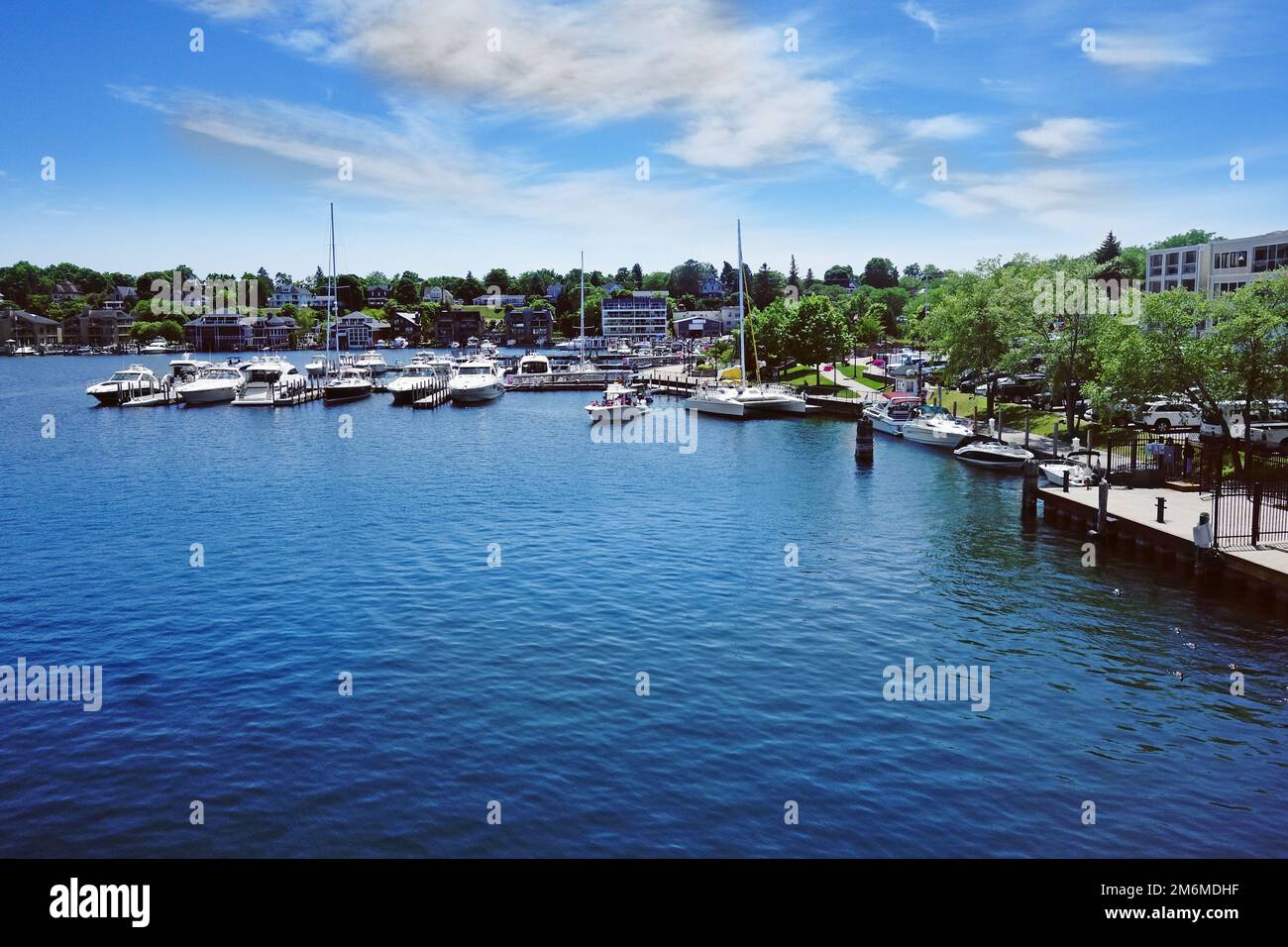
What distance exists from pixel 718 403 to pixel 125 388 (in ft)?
255

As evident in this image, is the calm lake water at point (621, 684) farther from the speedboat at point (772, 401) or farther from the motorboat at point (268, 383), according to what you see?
the motorboat at point (268, 383)

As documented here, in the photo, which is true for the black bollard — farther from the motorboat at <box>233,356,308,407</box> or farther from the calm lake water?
the motorboat at <box>233,356,308,407</box>

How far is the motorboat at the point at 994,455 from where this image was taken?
207 feet

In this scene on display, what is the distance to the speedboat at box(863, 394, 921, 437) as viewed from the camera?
265 ft

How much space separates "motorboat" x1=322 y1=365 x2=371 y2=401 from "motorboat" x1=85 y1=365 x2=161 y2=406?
73.8ft

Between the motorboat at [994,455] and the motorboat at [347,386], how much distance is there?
8479 cm

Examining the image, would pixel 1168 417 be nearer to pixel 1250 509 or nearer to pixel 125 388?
pixel 1250 509

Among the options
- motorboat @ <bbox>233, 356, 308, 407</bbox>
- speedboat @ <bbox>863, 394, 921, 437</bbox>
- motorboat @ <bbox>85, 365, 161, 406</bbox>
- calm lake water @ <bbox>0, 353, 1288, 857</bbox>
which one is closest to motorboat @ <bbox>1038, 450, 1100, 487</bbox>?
calm lake water @ <bbox>0, 353, 1288, 857</bbox>

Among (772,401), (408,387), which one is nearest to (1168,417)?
(772,401)

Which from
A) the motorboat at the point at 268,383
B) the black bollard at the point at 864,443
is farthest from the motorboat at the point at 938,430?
the motorboat at the point at 268,383

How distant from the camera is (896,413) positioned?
270 feet

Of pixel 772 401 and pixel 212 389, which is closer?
pixel 772 401
